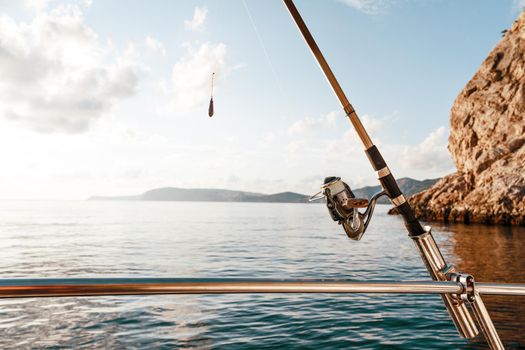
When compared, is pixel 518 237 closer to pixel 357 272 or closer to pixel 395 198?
pixel 357 272

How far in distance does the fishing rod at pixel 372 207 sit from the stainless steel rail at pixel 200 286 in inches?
10.9

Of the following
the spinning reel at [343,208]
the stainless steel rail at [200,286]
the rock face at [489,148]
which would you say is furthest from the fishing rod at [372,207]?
the rock face at [489,148]

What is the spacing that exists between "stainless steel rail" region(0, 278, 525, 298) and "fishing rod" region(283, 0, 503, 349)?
28cm

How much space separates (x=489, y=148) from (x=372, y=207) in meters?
60.9

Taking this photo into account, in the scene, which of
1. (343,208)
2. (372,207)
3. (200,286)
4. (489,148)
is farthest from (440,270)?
(489,148)

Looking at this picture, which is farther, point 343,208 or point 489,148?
point 489,148

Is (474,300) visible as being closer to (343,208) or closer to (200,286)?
(343,208)

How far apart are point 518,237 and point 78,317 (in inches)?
1351

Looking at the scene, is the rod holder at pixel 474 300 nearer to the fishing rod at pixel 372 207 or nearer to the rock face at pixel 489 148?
the fishing rod at pixel 372 207

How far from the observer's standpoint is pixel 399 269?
766 inches

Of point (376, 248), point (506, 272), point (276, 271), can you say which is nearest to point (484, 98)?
point (376, 248)

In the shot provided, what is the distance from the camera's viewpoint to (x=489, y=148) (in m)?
55.2

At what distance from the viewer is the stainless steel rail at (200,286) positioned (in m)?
1.41

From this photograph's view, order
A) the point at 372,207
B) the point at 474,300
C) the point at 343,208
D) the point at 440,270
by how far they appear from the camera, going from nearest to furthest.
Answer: the point at 474,300 < the point at 440,270 < the point at 372,207 < the point at 343,208
